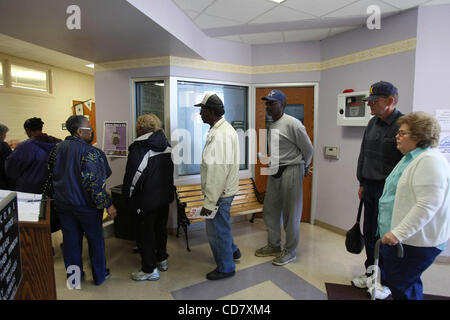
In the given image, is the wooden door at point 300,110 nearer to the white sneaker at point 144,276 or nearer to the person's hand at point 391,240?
the white sneaker at point 144,276

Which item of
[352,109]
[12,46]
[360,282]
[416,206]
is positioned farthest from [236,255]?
[12,46]

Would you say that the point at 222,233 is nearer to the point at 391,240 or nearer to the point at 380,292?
the point at 391,240

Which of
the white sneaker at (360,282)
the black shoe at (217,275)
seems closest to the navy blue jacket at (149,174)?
the black shoe at (217,275)

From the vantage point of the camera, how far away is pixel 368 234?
2.32 metres

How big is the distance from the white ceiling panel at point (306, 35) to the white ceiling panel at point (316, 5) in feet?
1.93

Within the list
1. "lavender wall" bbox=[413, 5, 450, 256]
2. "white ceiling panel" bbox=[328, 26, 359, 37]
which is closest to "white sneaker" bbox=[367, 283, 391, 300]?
"lavender wall" bbox=[413, 5, 450, 256]

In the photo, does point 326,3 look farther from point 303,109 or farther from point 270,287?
point 270,287

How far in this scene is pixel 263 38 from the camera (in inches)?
148

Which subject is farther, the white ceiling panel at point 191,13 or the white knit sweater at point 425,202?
the white ceiling panel at point 191,13

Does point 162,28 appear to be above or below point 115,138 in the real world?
above

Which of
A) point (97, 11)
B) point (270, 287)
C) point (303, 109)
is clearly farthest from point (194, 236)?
point (97, 11)

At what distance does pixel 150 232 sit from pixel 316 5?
2728mm

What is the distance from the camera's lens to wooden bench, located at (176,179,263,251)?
350 centimetres

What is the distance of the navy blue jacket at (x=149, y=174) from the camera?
2320 mm
